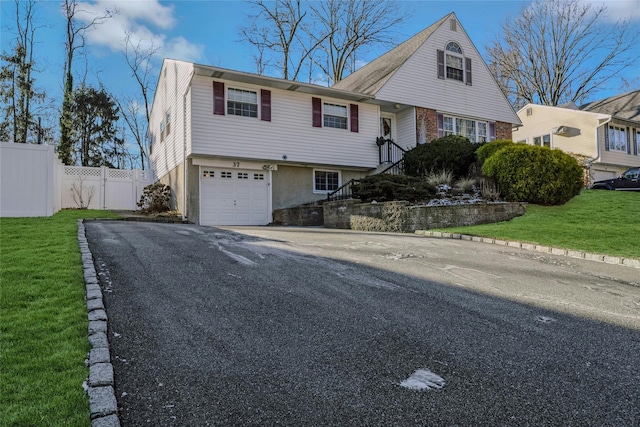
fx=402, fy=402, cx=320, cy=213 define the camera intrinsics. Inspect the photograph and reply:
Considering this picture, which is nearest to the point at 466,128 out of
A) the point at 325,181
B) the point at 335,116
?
the point at 335,116

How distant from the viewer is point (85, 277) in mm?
4551

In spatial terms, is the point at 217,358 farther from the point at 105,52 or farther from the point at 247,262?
the point at 105,52

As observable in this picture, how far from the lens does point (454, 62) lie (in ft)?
61.4

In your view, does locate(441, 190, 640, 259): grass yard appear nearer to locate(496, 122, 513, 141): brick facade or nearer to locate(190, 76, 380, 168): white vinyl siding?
locate(190, 76, 380, 168): white vinyl siding

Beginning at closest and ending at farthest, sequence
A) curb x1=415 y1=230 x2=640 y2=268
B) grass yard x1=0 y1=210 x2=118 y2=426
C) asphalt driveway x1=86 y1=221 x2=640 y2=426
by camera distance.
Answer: grass yard x1=0 y1=210 x2=118 y2=426, asphalt driveway x1=86 y1=221 x2=640 y2=426, curb x1=415 y1=230 x2=640 y2=268

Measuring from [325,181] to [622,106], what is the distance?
2527 centimetres

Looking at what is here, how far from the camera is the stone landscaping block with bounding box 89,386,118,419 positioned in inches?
81.0

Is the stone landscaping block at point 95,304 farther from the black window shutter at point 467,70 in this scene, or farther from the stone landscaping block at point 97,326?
the black window shutter at point 467,70

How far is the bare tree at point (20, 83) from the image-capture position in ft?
68.8

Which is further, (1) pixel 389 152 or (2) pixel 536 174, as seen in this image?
(1) pixel 389 152

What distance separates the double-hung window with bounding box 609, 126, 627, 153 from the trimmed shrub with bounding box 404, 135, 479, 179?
15.9 metres

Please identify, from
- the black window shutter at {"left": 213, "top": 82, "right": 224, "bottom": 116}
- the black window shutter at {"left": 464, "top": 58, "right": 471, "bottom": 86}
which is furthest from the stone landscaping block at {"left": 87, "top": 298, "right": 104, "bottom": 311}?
the black window shutter at {"left": 464, "top": 58, "right": 471, "bottom": 86}

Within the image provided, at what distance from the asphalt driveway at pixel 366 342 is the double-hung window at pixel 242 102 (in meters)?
8.90

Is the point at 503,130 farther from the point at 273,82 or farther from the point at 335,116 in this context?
the point at 273,82
